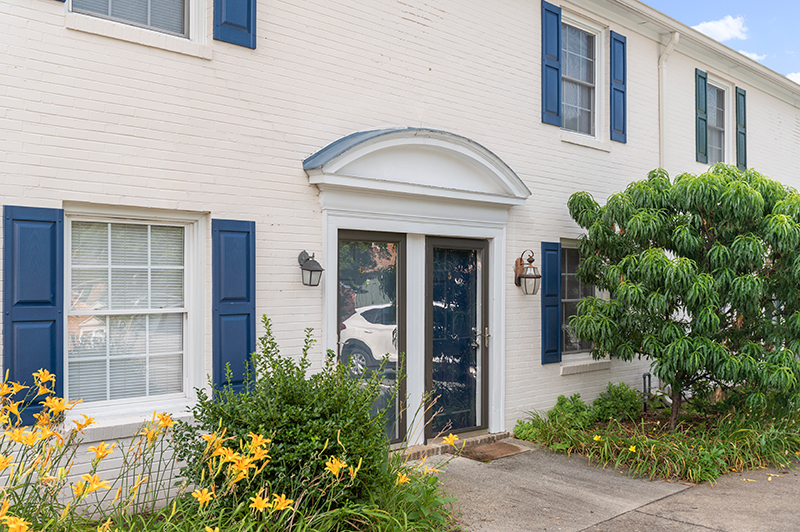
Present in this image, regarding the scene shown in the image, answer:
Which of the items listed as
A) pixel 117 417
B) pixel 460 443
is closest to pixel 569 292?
pixel 460 443

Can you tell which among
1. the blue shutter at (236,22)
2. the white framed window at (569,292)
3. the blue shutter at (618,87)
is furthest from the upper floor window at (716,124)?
the blue shutter at (236,22)

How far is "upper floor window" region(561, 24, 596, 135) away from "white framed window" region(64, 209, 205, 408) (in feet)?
16.7

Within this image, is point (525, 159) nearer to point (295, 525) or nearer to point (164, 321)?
point (164, 321)

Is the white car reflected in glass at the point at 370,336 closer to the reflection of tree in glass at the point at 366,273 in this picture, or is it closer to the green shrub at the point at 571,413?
the reflection of tree in glass at the point at 366,273

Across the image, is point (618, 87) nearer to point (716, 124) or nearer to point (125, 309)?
point (716, 124)

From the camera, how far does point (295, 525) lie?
12.1 ft

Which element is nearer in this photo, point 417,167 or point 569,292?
point 417,167

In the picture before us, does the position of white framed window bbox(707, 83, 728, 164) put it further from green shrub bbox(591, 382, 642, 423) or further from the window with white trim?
the window with white trim

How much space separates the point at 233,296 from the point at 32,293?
141cm

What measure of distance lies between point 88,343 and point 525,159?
4.94 m

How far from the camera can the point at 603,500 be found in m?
5.27

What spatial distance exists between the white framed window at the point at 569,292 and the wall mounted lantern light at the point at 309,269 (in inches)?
144

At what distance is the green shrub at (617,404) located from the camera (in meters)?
7.86

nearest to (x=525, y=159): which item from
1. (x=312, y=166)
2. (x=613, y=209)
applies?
(x=613, y=209)
